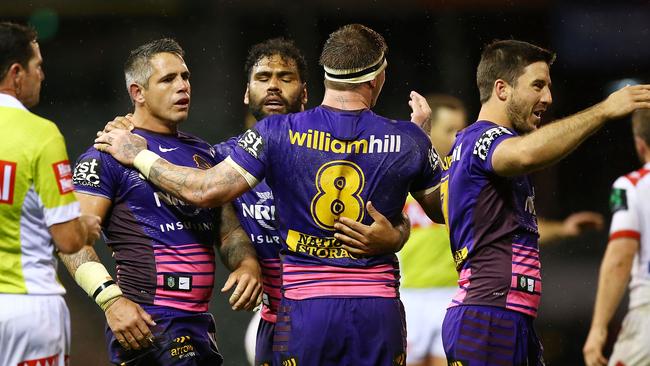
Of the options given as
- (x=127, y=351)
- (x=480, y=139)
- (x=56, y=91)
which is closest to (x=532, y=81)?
(x=480, y=139)

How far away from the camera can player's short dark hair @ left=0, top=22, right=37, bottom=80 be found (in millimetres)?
4773

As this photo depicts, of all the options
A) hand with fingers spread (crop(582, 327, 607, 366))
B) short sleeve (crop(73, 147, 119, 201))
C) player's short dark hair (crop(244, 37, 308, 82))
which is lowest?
hand with fingers spread (crop(582, 327, 607, 366))

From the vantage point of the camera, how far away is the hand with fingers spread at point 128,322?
17.4 feet

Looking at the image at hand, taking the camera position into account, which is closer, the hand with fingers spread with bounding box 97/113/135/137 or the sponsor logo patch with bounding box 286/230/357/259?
the sponsor logo patch with bounding box 286/230/357/259

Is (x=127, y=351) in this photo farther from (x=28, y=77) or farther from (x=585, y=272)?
(x=585, y=272)

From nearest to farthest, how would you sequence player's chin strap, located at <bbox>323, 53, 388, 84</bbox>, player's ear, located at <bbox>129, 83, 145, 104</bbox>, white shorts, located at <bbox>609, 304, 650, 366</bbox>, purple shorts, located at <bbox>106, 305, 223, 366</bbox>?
player's chin strap, located at <bbox>323, 53, 388, 84</bbox>
purple shorts, located at <bbox>106, 305, 223, 366</bbox>
player's ear, located at <bbox>129, 83, 145, 104</bbox>
white shorts, located at <bbox>609, 304, 650, 366</bbox>

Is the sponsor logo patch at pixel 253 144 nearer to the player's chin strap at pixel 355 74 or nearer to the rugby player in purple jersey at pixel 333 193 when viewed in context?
the rugby player in purple jersey at pixel 333 193

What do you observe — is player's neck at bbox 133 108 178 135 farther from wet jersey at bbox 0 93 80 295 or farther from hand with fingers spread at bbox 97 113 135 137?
wet jersey at bbox 0 93 80 295

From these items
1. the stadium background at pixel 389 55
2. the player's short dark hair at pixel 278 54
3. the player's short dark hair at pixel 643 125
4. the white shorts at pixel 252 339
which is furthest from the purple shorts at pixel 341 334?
the stadium background at pixel 389 55

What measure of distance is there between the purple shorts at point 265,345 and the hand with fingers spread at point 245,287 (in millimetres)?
478

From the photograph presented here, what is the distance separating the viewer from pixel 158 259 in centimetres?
563

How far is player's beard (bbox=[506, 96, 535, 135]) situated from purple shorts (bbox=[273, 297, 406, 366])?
4.34 ft

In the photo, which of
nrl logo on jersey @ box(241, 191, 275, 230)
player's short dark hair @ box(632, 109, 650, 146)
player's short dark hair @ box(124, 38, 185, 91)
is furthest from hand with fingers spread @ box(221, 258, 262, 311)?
player's short dark hair @ box(632, 109, 650, 146)


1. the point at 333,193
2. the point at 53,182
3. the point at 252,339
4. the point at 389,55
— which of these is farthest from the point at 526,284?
the point at 389,55
